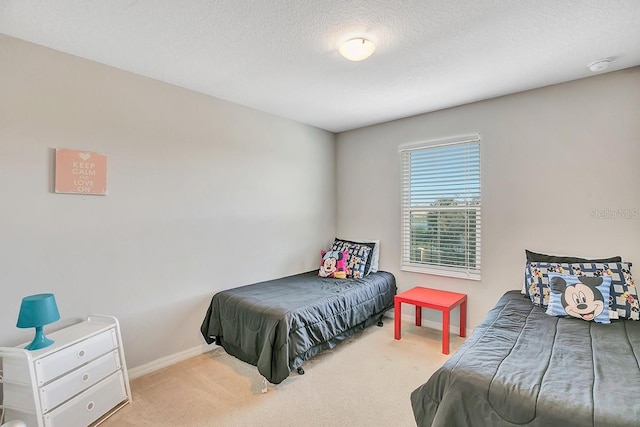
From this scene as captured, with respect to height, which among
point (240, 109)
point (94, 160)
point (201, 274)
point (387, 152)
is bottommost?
point (201, 274)

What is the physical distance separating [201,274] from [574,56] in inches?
137

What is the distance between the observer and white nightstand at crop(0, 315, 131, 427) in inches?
65.1

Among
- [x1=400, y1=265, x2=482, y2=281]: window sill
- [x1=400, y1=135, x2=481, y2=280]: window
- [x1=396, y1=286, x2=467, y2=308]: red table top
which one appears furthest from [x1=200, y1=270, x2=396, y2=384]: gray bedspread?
[x1=400, y1=135, x2=481, y2=280]: window

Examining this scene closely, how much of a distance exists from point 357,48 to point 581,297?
7.55 ft

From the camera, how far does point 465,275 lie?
3.21 metres

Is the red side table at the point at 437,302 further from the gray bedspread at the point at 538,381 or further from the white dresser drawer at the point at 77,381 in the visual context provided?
the white dresser drawer at the point at 77,381

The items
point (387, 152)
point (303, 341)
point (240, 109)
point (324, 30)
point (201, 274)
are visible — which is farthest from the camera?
point (387, 152)

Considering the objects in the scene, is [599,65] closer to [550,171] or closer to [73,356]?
[550,171]

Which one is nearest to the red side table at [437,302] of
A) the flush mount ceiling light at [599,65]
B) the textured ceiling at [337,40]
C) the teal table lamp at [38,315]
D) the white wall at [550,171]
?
the white wall at [550,171]

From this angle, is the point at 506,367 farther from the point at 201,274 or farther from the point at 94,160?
the point at 94,160

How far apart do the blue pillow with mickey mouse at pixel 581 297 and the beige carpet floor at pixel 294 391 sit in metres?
1.05

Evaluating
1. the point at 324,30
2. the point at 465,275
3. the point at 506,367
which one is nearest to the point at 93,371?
the point at 506,367

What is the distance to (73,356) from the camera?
1.84 m

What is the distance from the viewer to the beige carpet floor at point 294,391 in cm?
193
